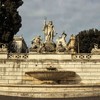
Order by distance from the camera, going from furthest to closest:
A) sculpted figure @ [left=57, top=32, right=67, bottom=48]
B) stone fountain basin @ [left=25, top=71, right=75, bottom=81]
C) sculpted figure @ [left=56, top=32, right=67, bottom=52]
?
sculpted figure @ [left=57, top=32, right=67, bottom=48], sculpted figure @ [left=56, top=32, right=67, bottom=52], stone fountain basin @ [left=25, top=71, right=75, bottom=81]

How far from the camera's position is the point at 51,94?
81.1 ft

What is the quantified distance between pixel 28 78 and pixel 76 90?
171 inches

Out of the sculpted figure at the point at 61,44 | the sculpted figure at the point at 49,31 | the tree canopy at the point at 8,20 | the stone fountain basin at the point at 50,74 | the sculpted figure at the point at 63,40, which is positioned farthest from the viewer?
the tree canopy at the point at 8,20

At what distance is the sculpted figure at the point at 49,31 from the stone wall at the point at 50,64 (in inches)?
125

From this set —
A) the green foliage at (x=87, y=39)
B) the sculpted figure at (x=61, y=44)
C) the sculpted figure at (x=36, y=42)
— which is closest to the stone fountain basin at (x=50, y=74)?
the sculpted figure at (x=61, y=44)

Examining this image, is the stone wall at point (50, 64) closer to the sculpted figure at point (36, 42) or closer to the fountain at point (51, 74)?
the fountain at point (51, 74)

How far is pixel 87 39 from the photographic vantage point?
51812 millimetres

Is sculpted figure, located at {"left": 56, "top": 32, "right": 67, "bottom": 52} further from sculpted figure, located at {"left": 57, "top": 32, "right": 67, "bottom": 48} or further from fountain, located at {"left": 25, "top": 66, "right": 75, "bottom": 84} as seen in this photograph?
fountain, located at {"left": 25, "top": 66, "right": 75, "bottom": 84}

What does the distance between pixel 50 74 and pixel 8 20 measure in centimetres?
1206

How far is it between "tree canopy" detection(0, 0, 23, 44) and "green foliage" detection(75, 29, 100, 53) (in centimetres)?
1686

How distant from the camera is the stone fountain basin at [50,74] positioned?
25641 millimetres

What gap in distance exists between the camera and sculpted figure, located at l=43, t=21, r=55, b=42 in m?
30.2

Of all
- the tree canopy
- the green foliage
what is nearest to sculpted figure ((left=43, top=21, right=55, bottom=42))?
the tree canopy

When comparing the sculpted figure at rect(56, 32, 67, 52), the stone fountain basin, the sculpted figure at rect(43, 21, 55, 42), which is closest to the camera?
the stone fountain basin
